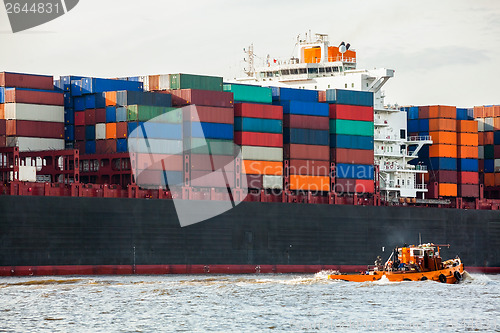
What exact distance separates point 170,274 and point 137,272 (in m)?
2.26

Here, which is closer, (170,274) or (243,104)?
(170,274)

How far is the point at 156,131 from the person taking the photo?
70.3 meters

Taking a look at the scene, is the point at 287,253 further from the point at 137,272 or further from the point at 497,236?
the point at 497,236

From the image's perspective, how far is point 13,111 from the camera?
69.6 meters

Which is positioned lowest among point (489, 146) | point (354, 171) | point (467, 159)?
point (354, 171)

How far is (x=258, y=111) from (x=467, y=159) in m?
20.4

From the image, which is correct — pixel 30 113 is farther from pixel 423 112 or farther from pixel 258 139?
pixel 423 112

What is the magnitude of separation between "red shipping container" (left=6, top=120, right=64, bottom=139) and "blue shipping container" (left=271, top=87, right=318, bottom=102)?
15.9 metres

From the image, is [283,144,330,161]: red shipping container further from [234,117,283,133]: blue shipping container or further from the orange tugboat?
the orange tugboat

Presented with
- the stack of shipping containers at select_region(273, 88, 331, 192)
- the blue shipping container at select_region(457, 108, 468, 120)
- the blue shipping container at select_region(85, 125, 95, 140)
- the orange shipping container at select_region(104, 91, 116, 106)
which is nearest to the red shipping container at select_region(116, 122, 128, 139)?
the orange shipping container at select_region(104, 91, 116, 106)

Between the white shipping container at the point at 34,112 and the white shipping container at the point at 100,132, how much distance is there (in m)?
2.33

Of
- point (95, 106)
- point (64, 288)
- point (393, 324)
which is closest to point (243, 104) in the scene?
point (95, 106)

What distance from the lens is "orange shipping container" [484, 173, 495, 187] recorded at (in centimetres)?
9150

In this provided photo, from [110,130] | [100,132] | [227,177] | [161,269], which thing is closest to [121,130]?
[110,130]
